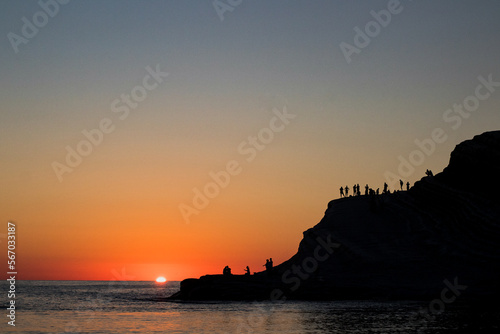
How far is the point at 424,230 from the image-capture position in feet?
263

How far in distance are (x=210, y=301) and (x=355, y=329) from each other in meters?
36.6

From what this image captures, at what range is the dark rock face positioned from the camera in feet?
234

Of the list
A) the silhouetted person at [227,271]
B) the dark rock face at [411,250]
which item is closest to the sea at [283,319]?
the dark rock face at [411,250]

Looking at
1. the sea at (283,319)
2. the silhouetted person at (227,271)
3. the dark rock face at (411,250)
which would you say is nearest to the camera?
the sea at (283,319)

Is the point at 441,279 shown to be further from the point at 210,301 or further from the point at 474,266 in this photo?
the point at 210,301

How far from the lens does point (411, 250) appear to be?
77688 millimetres

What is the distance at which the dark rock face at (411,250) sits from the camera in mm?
71250

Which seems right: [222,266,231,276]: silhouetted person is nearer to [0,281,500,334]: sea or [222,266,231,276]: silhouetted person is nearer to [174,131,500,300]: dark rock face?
[174,131,500,300]: dark rock face

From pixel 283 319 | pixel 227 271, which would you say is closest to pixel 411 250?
pixel 227 271

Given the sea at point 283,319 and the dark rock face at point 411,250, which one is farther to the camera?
the dark rock face at point 411,250

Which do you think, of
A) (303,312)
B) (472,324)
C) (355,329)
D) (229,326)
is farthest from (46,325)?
(472,324)

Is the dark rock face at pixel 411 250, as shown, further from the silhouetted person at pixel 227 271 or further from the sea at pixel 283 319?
the sea at pixel 283 319

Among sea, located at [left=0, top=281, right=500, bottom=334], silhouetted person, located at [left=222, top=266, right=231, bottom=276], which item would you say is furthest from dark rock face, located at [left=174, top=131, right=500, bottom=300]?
sea, located at [left=0, top=281, right=500, bottom=334]

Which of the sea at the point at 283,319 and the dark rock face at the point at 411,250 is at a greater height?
the dark rock face at the point at 411,250
